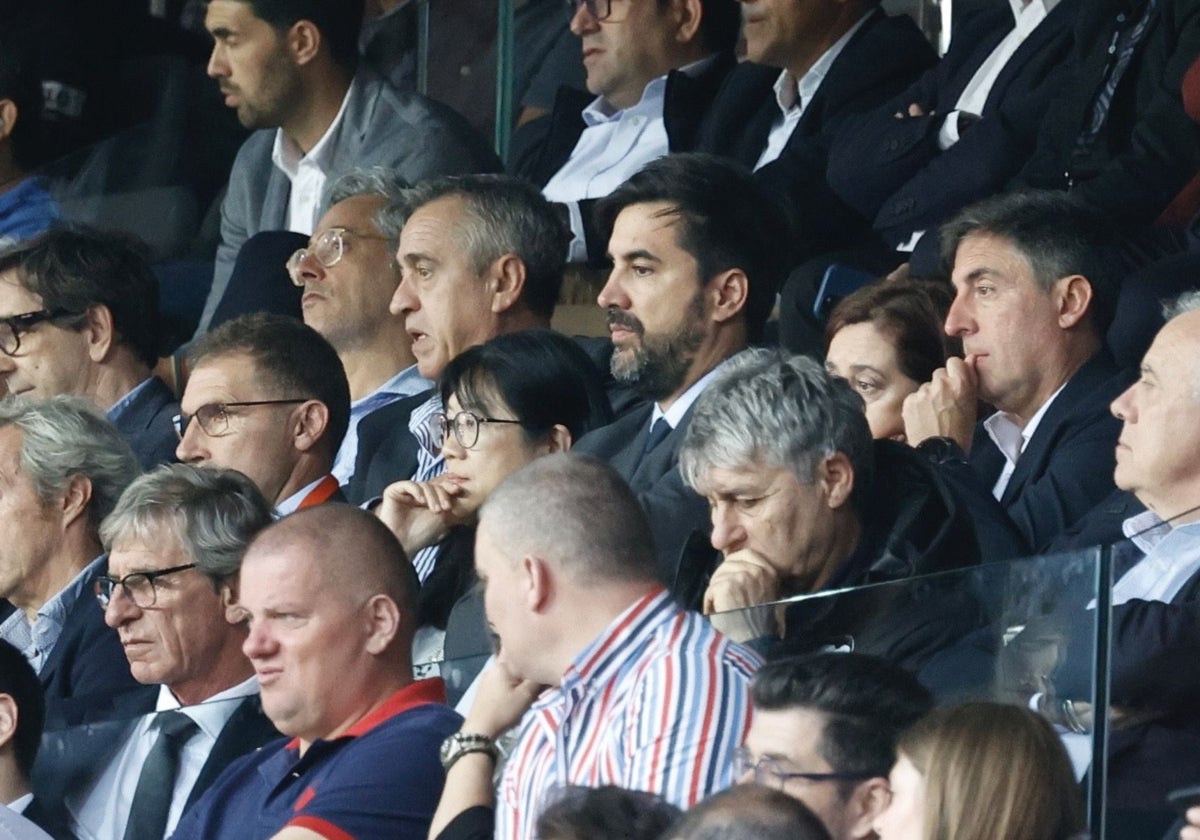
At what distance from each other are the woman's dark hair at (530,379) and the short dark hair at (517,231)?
2.61ft

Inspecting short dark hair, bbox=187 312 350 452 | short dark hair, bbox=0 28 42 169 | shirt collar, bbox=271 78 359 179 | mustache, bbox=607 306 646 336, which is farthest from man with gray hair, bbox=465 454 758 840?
short dark hair, bbox=0 28 42 169

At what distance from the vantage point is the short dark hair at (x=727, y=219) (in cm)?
557

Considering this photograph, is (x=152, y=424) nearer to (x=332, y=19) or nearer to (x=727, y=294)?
(x=332, y=19)

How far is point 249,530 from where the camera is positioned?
5.11m

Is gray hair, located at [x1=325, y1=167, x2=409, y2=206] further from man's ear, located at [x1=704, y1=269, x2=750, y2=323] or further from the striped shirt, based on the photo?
the striped shirt

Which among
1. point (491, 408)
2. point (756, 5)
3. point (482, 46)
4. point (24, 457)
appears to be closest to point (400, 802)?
point (491, 408)

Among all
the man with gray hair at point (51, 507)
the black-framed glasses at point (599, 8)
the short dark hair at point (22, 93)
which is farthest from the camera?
the short dark hair at point (22, 93)

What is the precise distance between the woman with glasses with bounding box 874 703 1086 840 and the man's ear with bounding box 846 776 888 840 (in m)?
0.13

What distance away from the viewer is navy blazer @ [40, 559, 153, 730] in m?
5.19

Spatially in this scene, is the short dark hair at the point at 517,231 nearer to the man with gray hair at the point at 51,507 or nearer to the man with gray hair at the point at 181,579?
the man with gray hair at the point at 51,507

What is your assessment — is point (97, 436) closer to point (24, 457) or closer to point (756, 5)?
point (24, 457)

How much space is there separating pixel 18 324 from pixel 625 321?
208 cm

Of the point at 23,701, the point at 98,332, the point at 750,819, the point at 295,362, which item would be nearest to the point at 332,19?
the point at 98,332

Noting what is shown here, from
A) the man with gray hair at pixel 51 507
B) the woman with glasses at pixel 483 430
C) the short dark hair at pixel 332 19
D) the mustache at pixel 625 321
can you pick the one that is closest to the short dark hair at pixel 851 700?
the woman with glasses at pixel 483 430
